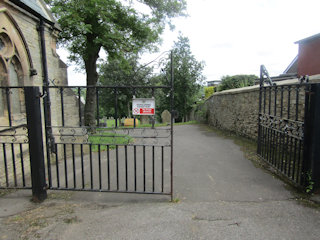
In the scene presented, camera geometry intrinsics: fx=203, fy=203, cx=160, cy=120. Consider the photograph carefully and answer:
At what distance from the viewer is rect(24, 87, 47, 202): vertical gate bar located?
10.7ft

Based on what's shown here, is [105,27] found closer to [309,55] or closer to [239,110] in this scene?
[239,110]

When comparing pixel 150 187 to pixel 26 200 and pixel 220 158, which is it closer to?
pixel 26 200

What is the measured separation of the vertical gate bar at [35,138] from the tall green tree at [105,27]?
5615 mm

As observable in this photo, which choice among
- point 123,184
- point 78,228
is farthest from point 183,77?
point 78,228

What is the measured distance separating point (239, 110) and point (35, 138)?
8.72 meters

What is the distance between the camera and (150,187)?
Result: 4109 mm

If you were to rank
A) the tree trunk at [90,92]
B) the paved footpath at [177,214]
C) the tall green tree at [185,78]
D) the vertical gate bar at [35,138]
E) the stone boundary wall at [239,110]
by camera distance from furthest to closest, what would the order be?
the tall green tree at [185,78] < the tree trunk at [90,92] < the stone boundary wall at [239,110] < the vertical gate bar at [35,138] < the paved footpath at [177,214]

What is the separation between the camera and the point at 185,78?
22672 mm

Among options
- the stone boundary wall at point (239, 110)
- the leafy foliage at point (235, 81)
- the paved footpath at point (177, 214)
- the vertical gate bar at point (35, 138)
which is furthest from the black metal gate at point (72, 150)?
the leafy foliage at point (235, 81)

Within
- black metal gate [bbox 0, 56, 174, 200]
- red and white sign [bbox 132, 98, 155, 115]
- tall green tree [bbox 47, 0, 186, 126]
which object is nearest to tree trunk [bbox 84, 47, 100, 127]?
tall green tree [bbox 47, 0, 186, 126]

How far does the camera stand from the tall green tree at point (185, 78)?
2273cm

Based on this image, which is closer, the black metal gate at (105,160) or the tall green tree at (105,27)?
the black metal gate at (105,160)

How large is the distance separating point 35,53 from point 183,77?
731 inches

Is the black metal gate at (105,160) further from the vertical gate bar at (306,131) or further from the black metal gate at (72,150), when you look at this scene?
the vertical gate bar at (306,131)
